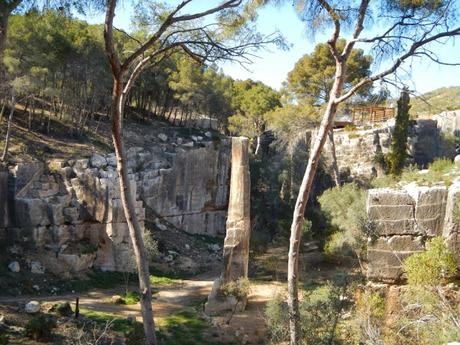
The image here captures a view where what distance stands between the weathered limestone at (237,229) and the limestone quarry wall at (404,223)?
27.1 ft

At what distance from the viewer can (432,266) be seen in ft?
25.5

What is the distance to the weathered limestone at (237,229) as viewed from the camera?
16.6 metres

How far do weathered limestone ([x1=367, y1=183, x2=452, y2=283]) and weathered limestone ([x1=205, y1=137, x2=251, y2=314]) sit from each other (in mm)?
8236

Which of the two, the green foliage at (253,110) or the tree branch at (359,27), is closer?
the tree branch at (359,27)

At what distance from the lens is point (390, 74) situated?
27.8ft

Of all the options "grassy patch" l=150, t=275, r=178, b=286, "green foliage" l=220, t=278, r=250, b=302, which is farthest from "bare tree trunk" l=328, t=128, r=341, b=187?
"green foliage" l=220, t=278, r=250, b=302

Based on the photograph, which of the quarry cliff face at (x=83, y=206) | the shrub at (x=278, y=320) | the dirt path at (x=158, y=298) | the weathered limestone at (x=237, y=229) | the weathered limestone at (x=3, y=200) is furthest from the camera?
the quarry cliff face at (x=83, y=206)

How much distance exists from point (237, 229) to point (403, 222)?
356 inches

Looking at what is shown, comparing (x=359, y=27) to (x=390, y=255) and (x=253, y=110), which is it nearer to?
(x=390, y=255)

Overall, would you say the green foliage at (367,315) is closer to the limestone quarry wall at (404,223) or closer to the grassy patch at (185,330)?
the limestone quarry wall at (404,223)

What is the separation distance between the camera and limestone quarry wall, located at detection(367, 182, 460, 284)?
8164mm

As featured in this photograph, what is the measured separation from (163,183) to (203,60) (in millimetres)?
17225

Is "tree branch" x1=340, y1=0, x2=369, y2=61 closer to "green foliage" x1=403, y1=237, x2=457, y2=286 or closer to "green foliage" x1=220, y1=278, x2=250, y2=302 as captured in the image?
"green foliage" x1=403, y1=237, x2=457, y2=286

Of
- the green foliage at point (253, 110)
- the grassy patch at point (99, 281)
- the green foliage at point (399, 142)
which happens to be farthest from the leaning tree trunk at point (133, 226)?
the green foliage at point (253, 110)
